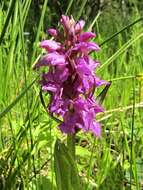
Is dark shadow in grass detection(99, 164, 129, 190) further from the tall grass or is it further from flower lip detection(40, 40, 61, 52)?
flower lip detection(40, 40, 61, 52)

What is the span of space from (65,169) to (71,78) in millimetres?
132

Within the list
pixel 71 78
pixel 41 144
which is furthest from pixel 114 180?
pixel 71 78

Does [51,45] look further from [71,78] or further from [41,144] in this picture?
[41,144]

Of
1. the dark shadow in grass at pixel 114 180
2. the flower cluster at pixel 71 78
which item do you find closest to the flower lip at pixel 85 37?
the flower cluster at pixel 71 78

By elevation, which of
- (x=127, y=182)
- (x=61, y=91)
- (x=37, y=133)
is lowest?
(x=127, y=182)

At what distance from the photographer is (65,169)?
0.68 metres

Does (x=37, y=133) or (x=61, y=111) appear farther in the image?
(x=37, y=133)

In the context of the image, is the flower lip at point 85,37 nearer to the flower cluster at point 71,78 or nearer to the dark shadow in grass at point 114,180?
the flower cluster at point 71,78

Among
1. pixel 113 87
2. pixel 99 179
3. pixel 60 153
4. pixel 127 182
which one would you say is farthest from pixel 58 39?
pixel 113 87

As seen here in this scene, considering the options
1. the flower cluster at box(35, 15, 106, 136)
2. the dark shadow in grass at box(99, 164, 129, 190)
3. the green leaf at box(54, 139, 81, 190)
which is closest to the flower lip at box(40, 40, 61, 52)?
the flower cluster at box(35, 15, 106, 136)

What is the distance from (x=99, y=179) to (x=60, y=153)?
281 millimetres

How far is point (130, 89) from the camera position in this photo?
1637mm

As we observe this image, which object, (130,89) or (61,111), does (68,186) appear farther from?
(130,89)

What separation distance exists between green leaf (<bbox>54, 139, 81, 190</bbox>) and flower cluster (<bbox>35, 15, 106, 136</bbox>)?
0.03 metres
